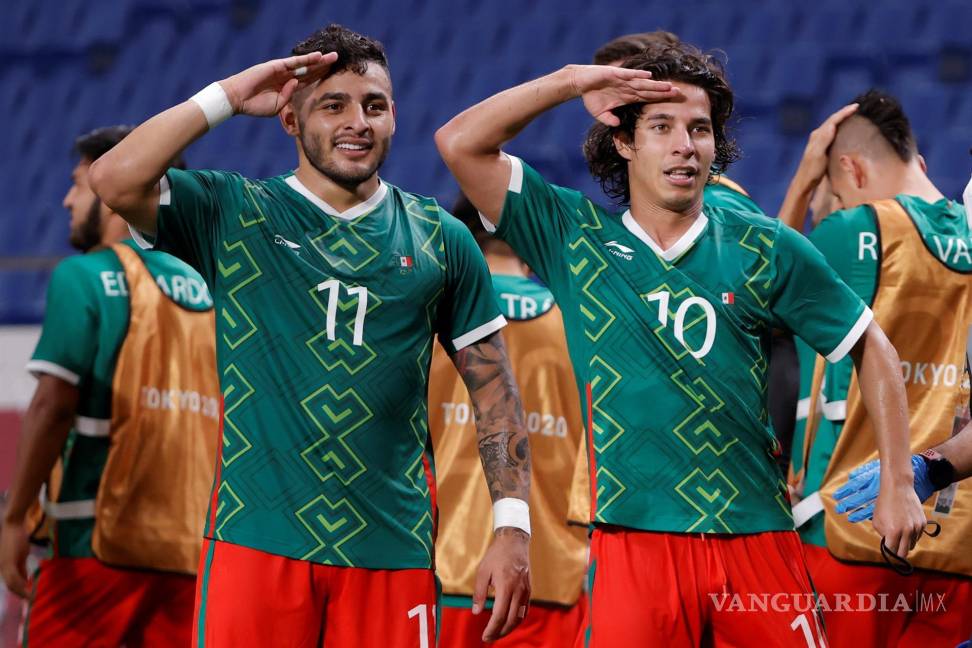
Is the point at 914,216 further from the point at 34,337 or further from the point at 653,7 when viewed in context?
the point at 653,7

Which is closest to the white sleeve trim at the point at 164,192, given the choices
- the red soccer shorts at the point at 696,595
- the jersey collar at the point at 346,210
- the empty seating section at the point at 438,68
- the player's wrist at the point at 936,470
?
the jersey collar at the point at 346,210

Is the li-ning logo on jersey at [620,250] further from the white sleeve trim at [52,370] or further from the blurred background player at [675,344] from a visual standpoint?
the white sleeve trim at [52,370]

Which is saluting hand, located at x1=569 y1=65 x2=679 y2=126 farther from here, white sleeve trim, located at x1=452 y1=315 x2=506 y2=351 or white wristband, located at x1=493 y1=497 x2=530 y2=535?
white wristband, located at x1=493 y1=497 x2=530 y2=535

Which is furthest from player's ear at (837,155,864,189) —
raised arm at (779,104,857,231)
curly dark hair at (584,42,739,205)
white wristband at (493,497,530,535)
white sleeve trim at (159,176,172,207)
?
white sleeve trim at (159,176,172,207)

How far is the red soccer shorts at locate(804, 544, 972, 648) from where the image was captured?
426 cm

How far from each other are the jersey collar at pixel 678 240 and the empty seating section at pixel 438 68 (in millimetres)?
6341

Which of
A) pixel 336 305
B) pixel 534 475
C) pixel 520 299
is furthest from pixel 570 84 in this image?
pixel 534 475

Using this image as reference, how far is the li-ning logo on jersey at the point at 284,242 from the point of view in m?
3.31

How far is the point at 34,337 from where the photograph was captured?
8.96 m

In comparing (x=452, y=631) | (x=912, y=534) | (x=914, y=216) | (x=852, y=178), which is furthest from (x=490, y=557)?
(x=852, y=178)

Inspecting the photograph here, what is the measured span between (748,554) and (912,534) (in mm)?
398

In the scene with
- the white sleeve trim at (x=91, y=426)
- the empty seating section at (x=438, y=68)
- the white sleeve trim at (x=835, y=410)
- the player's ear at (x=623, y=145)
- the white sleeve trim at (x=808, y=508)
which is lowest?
the white sleeve trim at (x=808, y=508)

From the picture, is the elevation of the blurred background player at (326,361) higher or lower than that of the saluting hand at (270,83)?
lower

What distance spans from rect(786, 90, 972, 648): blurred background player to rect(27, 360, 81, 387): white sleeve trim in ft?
8.50
